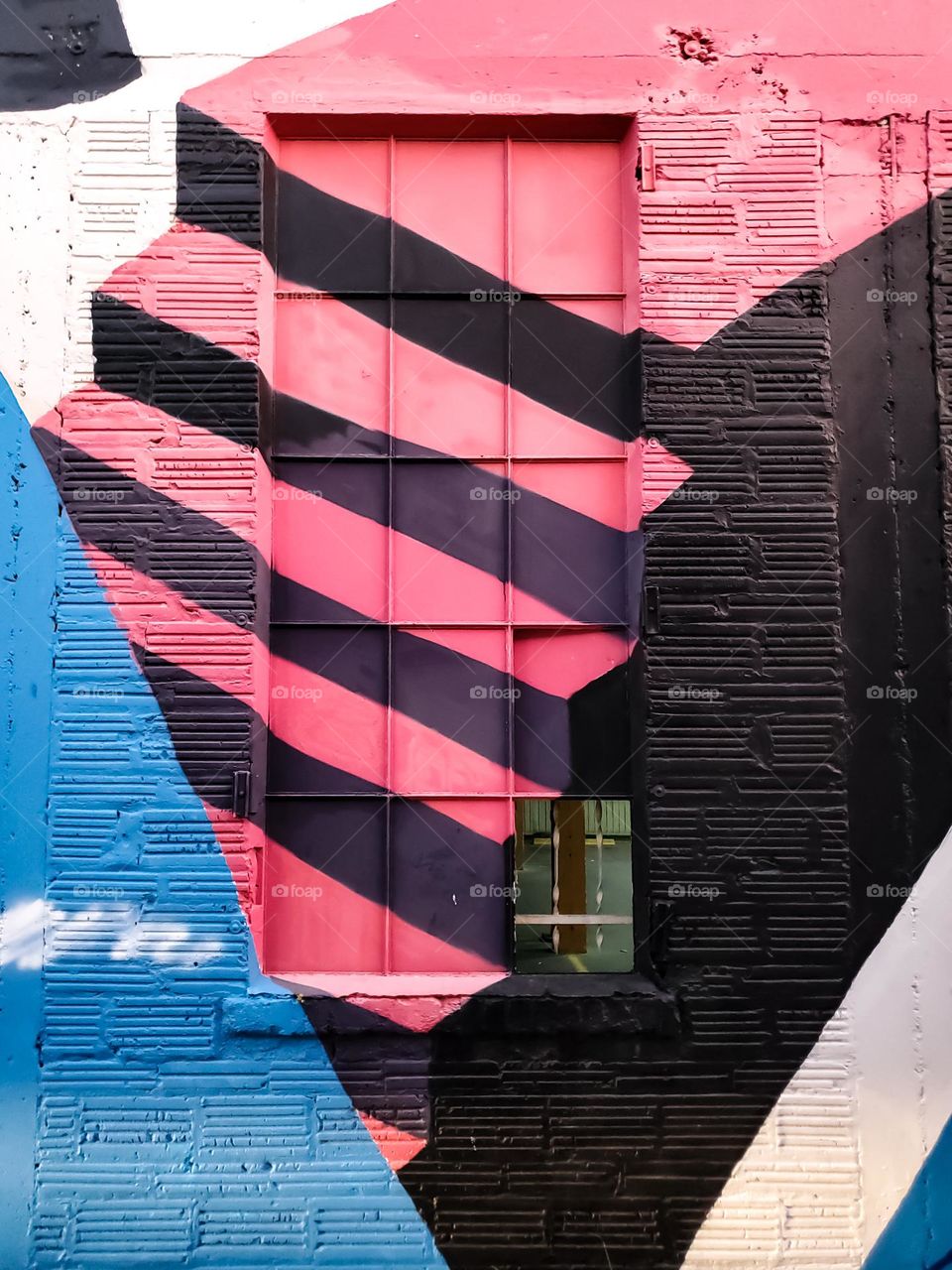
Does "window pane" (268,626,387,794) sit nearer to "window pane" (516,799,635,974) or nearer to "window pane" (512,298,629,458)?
"window pane" (516,799,635,974)

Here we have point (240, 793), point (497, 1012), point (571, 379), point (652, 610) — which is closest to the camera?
point (497, 1012)

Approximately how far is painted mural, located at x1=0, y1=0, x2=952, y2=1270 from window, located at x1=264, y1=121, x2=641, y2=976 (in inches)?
0.7

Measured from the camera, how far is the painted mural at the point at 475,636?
3.46 meters

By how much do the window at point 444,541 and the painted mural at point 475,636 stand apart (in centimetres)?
2

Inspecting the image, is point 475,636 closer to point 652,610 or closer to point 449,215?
point 652,610

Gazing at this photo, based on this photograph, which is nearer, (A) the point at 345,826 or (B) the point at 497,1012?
(B) the point at 497,1012

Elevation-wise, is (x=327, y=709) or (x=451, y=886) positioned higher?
(x=327, y=709)

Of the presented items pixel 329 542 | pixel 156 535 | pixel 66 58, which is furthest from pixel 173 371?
pixel 66 58

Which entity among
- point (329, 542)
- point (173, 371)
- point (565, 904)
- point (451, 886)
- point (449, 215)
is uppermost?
point (449, 215)

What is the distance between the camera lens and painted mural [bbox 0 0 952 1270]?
11.3 feet

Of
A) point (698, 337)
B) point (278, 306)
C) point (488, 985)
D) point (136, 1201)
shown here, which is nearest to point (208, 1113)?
point (136, 1201)

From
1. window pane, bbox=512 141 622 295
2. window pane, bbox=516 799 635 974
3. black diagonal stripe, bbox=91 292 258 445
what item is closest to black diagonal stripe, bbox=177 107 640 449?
window pane, bbox=512 141 622 295

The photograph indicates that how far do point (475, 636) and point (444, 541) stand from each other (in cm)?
43

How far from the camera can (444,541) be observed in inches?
152
